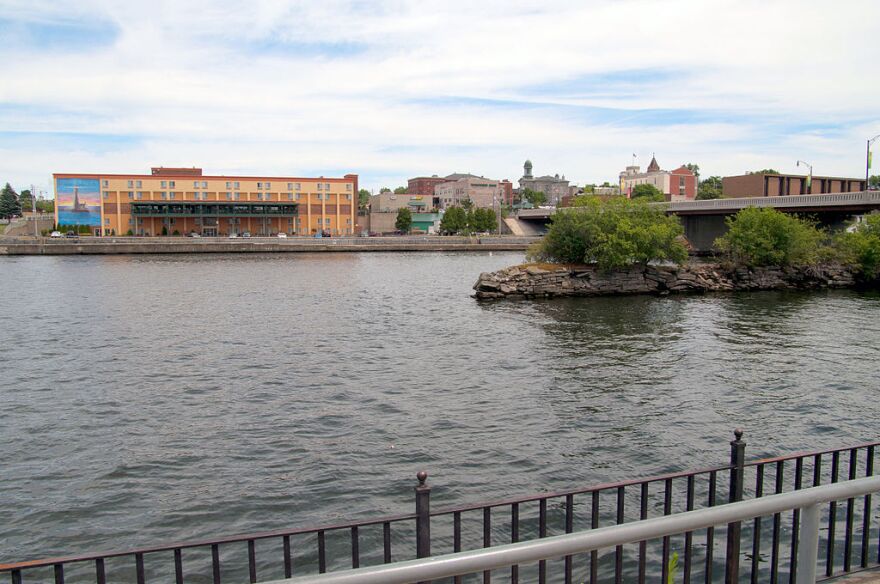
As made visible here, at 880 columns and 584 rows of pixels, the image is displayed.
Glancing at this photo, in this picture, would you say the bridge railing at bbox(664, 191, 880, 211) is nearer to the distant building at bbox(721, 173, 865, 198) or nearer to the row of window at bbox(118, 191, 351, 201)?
the distant building at bbox(721, 173, 865, 198)

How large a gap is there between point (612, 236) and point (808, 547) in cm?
4502

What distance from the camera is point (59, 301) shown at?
44906 mm

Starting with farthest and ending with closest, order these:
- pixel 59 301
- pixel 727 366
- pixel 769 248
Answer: pixel 769 248 → pixel 59 301 → pixel 727 366

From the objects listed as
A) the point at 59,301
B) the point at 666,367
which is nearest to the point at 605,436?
the point at 666,367

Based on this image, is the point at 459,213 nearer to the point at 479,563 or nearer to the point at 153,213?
the point at 153,213

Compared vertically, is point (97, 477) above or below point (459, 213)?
below

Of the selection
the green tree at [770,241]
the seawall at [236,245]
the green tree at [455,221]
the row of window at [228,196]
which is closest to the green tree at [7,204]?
the row of window at [228,196]

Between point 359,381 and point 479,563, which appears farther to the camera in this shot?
point 359,381

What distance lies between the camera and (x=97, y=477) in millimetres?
14445

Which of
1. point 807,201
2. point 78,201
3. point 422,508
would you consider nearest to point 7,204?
point 78,201

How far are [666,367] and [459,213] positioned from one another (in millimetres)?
122655

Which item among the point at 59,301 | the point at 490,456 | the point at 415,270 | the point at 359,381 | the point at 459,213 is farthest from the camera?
the point at 459,213

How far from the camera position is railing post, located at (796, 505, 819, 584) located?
4.71 m

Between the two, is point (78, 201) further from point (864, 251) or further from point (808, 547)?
point (808, 547)
